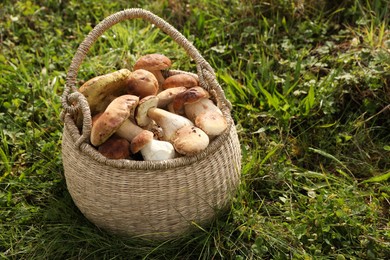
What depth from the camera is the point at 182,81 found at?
2.73 m

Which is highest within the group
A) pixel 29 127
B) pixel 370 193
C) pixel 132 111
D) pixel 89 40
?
pixel 89 40

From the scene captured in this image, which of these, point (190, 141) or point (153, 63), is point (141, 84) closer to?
point (153, 63)

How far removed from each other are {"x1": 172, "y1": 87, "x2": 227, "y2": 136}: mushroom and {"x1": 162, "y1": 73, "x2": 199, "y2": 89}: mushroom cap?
0.12 m

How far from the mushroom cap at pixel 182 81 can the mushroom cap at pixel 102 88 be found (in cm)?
24

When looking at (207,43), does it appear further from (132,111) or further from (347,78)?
(132,111)

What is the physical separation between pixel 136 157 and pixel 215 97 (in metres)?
0.53

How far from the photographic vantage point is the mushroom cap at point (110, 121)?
7.73 feet

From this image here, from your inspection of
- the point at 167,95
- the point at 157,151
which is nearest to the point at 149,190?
the point at 157,151

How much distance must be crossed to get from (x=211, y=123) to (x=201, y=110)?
16 centimetres

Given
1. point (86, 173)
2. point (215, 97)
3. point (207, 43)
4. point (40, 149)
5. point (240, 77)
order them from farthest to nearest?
point (207, 43) < point (240, 77) < point (40, 149) < point (215, 97) < point (86, 173)

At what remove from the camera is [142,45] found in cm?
380

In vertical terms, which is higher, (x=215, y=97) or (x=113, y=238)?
(x=215, y=97)

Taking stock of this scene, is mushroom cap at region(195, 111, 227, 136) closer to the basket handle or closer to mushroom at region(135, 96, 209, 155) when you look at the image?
mushroom at region(135, 96, 209, 155)

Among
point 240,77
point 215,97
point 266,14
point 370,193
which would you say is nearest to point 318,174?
point 370,193
